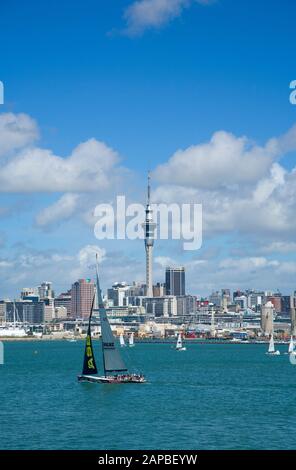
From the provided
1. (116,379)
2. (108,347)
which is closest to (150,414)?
(108,347)

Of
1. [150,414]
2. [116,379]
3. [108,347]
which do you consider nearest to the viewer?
[150,414]

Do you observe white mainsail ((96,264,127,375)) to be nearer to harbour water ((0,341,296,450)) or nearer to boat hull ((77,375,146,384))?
boat hull ((77,375,146,384))

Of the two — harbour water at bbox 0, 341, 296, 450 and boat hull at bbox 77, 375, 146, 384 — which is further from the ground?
boat hull at bbox 77, 375, 146, 384

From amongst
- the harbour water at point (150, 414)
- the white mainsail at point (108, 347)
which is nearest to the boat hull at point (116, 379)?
the harbour water at point (150, 414)

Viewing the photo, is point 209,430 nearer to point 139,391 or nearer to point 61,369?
point 139,391

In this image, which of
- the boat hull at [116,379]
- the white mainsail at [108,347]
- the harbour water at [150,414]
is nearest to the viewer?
the harbour water at [150,414]

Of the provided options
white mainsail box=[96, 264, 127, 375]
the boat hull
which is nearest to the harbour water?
the boat hull

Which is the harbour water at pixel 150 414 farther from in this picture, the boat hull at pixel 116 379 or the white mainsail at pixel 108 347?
the white mainsail at pixel 108 347

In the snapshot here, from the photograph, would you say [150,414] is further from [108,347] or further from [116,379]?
[116,379]

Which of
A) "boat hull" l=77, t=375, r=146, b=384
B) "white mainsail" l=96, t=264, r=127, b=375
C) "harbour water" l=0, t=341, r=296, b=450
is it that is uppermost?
"white mainsail" l=96, t=264, r=127, b=375

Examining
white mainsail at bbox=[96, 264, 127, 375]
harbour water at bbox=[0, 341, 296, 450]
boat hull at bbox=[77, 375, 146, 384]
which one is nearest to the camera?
harbour water at bbox=[0, 341, 296, 450]

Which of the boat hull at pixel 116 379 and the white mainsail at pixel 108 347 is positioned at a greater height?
the white mainsail at pixel 108 347

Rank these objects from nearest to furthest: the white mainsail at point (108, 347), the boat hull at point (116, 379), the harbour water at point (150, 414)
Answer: the harbour water at point (150, 414), the white mainsail at point (108, 347), the boat hull at point (116, 379)
